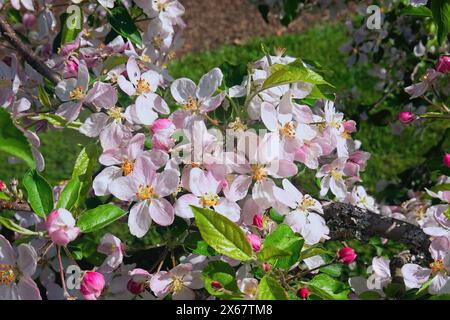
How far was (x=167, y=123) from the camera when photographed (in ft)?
4.45

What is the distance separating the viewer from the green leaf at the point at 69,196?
1.26 m

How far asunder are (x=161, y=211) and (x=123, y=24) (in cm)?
73

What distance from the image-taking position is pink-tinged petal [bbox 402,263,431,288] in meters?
1.32

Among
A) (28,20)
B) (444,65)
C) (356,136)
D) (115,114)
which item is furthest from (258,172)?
(356,136)

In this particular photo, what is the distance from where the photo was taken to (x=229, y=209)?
1.26m

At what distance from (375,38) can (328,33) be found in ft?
9.52

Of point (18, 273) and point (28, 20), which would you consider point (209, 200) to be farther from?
point (28, 20)

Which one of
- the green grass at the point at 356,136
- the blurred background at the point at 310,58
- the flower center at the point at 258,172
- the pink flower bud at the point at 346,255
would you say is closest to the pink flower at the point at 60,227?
the flower center at the point at 258,172

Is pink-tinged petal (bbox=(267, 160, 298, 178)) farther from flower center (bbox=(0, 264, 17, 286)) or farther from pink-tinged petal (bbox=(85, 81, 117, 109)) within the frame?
flower center (bbox=(0, 264, 17, 286))

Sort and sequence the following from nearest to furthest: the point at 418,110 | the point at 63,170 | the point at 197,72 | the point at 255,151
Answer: the point at 255,151 < the point at 418,110 < the point at 63,170 < the point at 197,72

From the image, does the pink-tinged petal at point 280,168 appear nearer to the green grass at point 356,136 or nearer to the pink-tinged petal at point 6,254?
the pink-tinged petal at point 6,254

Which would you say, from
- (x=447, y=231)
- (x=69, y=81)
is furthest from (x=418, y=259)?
(x=69, y=81)

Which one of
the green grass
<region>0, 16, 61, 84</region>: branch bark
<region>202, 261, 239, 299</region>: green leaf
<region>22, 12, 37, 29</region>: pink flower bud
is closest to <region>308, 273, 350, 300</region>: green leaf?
<region>202, 261, 239, 299</region>: green leaf
